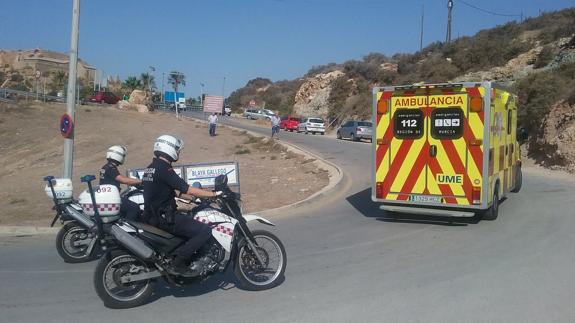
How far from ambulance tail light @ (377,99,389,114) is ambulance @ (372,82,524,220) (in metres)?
0.02

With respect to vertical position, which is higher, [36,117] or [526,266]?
[36,117]

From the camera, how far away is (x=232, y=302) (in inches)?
231

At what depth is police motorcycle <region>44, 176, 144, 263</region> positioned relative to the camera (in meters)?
7.30

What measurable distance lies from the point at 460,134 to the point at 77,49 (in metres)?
8.32

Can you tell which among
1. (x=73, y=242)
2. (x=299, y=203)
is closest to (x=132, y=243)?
(x=73, y=242)

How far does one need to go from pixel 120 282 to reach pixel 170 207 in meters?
0.90

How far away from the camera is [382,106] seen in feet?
36.1

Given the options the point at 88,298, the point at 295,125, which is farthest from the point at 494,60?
the point at 88,298

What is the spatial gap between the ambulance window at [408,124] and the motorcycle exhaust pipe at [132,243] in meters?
6.50

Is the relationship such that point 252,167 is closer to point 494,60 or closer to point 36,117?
point 36,117

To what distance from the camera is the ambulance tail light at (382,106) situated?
36.0ft

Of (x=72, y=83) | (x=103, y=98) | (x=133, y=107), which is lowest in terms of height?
(x=72, y=83)

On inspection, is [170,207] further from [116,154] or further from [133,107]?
[133,107]

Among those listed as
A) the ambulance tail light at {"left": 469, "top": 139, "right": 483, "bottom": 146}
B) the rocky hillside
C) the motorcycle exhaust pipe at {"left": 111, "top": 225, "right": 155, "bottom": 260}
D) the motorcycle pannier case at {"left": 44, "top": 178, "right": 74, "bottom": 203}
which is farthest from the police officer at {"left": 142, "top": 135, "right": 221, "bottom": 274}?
the rocky hillside
